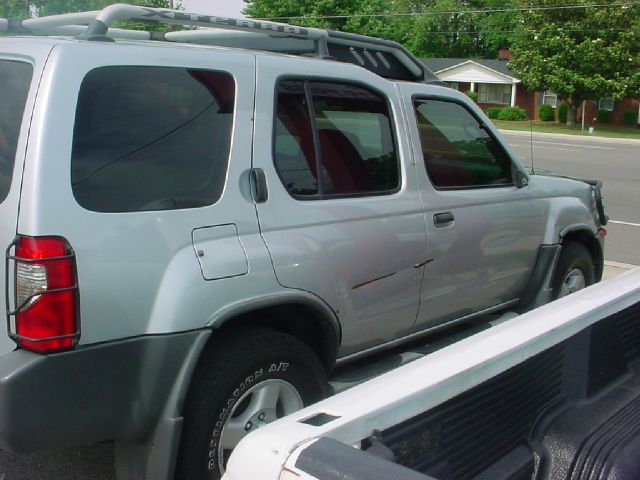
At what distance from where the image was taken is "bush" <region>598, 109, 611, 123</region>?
43969mm

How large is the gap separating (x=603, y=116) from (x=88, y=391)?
45.8m

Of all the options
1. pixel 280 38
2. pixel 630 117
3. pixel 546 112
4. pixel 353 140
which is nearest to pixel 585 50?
pixel 630 117

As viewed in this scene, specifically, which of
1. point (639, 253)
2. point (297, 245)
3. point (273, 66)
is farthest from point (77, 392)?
point (639, 253)

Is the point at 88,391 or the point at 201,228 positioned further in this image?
the point at 201,228

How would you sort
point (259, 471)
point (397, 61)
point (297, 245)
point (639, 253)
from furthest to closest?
1. point (639, 253)
2. point (397, 61)
3. point (297, 245)
4. point (259, 471)

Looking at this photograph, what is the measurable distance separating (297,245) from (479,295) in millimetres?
1692

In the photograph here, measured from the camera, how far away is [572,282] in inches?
208

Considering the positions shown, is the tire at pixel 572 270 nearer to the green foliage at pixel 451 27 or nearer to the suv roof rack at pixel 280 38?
the suv roof rack at pixel 280 38

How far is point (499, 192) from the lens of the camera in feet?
15.0

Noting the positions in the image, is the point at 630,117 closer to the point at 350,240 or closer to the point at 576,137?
the point at 576,137

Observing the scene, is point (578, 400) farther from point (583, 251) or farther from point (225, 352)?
point (583, 251)

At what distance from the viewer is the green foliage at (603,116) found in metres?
44.0

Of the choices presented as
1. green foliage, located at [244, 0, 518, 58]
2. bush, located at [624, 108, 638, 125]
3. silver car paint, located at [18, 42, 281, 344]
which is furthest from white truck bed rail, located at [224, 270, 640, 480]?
green foliage, located at [244, 0, 518, 58]

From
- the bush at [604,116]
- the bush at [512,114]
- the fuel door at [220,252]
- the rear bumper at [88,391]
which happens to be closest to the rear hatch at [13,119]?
the rear bumper at [88,391]
